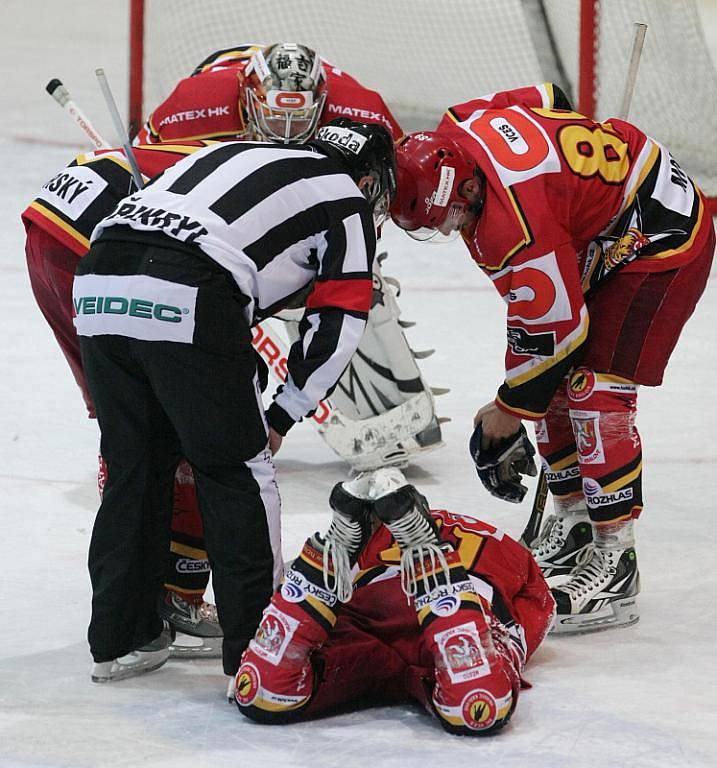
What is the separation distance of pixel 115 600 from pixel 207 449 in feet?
1.12

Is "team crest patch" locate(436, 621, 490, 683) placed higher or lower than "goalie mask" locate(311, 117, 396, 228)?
lower

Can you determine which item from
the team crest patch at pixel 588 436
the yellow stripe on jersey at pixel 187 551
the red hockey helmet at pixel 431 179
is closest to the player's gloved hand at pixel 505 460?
the team crest patch at pixel 588 436

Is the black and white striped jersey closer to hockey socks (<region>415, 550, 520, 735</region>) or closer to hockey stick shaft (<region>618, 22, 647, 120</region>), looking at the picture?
hockey socks (<region>415, 550, 520, 735</region>)

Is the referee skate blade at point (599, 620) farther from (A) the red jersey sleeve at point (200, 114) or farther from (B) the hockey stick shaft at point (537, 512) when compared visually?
(A) the red jersey sleeve at point (200, 114)

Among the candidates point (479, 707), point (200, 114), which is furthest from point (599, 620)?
point (200, 114)

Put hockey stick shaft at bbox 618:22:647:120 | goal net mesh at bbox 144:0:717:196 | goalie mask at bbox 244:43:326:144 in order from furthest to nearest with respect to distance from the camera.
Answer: goal net mesh at bbox 144:0:717:196, goalie mask at bbox 244:43:326:144, hockey stick shaft at bbox 618:22:647:120

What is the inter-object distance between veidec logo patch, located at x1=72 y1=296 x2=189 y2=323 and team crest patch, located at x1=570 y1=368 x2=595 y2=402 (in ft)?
3.17

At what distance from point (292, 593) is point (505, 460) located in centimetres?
78

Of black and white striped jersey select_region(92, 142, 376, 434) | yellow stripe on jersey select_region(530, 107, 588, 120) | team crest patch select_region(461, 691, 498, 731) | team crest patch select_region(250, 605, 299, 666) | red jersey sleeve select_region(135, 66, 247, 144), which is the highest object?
yellow stripe on jersey select_region(530, 107, 588, 120)

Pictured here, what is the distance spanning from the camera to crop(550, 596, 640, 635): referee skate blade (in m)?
2.81

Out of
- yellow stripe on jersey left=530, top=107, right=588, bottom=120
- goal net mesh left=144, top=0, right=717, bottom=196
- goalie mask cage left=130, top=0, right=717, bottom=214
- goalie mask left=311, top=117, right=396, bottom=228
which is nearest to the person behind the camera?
goalie mask left=311, top=117, right=396, bottom=228

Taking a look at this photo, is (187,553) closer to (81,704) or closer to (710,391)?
(81,704)

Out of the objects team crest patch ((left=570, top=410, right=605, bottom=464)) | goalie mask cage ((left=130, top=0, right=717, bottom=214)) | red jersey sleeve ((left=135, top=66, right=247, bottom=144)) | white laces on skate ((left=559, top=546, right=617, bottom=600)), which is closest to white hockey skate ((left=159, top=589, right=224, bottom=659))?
white laces on skate ((left=559, top=546, right=617, bottom=600))

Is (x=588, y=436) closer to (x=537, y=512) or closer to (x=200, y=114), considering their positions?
(x=537, y=512)
